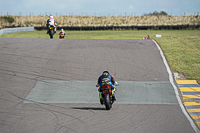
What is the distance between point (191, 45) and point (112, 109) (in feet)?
46.9

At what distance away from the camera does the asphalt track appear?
32.1 feet

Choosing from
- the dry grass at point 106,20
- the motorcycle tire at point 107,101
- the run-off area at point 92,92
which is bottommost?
the run-off area at point 92,92

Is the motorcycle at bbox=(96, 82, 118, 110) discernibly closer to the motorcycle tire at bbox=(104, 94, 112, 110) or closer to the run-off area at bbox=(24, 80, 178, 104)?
the motorcycle tire at bbox=(104, 94, 112, 110)

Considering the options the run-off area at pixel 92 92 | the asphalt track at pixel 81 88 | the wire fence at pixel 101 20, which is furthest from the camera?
the wire fence at pixel 101 20

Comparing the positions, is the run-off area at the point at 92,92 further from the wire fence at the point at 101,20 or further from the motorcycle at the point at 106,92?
the wire fence at the point at 101,20

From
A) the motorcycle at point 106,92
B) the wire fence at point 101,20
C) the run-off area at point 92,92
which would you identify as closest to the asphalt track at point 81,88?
the run-off area at point 92,92

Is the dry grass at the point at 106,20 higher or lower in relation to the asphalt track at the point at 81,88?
higher

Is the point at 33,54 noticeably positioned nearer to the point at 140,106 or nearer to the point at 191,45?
the point at 140,106

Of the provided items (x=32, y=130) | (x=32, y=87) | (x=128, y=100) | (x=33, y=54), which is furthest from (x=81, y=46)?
(x=32, y=130)

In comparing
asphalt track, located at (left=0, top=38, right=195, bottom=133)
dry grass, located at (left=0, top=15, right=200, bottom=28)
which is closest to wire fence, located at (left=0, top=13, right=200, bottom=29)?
dry grass, located at (left=0, top=15, right=200, bottom=28)

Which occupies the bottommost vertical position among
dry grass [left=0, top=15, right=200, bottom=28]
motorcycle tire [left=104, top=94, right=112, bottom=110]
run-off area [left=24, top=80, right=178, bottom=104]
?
run-off area [left=24, top=80, right=178, bottom=104]

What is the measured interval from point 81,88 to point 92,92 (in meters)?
0.74

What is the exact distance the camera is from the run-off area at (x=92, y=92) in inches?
514

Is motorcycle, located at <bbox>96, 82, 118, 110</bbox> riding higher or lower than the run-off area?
higher
